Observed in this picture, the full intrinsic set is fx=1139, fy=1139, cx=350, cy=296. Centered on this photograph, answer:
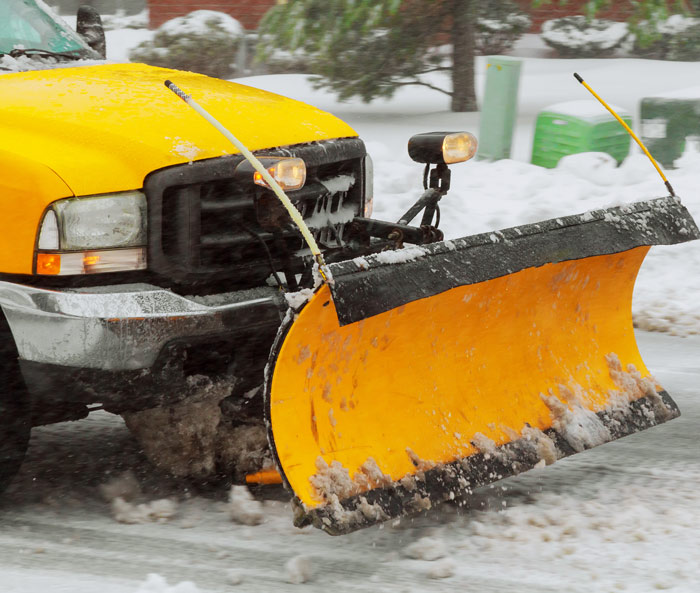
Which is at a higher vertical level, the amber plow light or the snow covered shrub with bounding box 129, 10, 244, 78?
the amber plow light

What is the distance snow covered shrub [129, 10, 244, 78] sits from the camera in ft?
51.4

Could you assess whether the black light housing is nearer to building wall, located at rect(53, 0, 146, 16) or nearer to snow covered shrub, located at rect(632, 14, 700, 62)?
snow covered shrub, located at rect(632, 14, 700, 62)

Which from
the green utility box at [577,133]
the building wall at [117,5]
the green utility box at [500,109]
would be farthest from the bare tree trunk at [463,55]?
the building wall at [117,5]

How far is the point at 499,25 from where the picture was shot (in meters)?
16.7

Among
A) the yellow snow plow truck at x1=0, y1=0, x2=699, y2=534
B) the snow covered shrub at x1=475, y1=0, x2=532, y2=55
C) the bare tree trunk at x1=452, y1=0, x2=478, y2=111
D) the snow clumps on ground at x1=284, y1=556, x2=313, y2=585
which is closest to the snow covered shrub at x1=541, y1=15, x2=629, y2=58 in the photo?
the snow covered shrub at x1=475, y1=0, x2=532, y2=55

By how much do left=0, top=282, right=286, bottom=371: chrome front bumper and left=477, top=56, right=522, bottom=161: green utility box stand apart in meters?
7.46

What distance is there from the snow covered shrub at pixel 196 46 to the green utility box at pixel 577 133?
692cm

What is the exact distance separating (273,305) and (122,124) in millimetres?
798

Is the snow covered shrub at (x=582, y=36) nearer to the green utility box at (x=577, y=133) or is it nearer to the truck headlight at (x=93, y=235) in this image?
the green utility box at (x=577, y=133)

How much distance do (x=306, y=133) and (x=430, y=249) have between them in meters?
0.96

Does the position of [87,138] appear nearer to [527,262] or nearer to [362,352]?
[362,352]

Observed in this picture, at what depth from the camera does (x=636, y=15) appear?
12789mm

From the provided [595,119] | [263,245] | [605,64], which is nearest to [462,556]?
[263,245]

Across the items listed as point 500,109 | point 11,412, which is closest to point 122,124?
point 11,412
